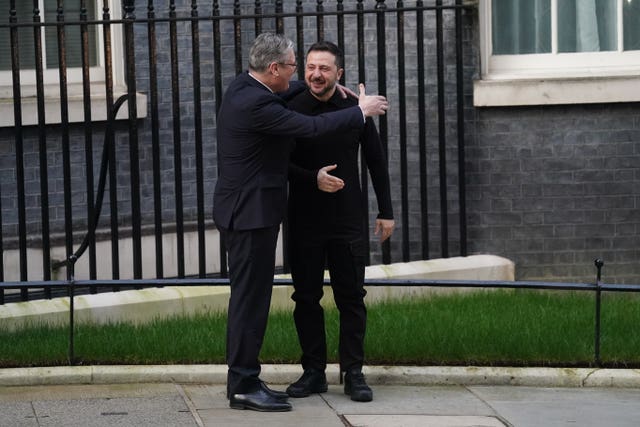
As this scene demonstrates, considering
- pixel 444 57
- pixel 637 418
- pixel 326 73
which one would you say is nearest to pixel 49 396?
pixel 326 73

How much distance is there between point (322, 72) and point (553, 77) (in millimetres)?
4012

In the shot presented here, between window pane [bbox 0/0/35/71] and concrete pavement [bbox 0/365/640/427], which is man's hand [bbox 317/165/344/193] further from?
window pane [bbox 0/0/35/71]

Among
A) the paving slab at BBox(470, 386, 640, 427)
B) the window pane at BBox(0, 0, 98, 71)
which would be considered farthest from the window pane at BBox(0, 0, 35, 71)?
the paving slab at BBox(470, 386, 640, 427)

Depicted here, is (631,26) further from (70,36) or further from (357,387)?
(357,387)

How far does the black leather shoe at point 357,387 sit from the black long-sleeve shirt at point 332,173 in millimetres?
716

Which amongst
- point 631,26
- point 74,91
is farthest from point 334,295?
point 631,26

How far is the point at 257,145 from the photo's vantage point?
749 cm

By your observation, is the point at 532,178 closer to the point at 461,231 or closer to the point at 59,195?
the point at 461,231

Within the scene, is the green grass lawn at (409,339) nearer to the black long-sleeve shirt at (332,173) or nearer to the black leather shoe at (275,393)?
the black leather shoe at (275,393)

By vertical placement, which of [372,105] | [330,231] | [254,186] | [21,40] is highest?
[21,40]

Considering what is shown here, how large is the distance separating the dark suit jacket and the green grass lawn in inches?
47.6

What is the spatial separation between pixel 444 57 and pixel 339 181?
3797 mm

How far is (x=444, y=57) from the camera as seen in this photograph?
11.1 meters

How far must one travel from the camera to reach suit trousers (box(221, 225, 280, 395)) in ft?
24.8
